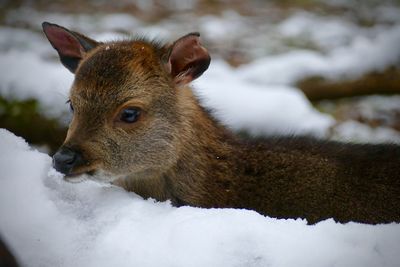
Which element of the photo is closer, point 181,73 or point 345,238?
point 345,238

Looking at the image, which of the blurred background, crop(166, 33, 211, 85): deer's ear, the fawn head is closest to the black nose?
the fawn head

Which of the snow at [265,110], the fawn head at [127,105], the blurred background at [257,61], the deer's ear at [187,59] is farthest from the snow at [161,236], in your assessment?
the snow at [265,110]

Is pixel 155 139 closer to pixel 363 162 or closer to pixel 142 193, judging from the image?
pixel 142 193

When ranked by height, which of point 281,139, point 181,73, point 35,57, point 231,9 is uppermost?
point 181,73

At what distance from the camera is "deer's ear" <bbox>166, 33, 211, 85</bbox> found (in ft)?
11.5

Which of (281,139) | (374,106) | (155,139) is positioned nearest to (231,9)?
(374,106)

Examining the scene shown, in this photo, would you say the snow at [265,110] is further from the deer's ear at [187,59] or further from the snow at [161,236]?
the snow at [161,236]

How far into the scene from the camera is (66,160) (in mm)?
3039

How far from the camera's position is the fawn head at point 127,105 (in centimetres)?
327

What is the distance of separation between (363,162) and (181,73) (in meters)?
1.41

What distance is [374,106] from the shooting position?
658 centimetres

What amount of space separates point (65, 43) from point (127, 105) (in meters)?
0.81

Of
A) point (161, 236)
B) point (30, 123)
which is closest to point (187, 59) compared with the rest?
point (161, 236)

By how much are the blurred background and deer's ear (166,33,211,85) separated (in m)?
0.49
